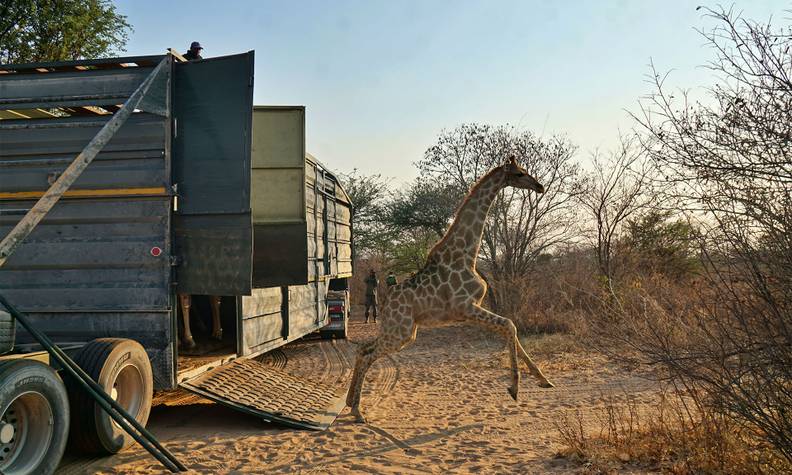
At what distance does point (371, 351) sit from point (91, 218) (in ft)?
10.3

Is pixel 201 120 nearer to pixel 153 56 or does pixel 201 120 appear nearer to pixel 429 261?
pixel 153 56

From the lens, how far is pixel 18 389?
3.74m

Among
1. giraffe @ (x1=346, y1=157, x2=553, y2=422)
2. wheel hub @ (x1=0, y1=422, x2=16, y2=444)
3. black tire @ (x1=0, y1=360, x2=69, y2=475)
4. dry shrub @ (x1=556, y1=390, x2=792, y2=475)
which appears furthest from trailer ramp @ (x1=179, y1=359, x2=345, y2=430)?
dry shrub @ (x1=556, y1=390, x2=792, y2=475)

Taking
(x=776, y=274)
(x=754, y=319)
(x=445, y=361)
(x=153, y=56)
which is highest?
(x=153, y=56)

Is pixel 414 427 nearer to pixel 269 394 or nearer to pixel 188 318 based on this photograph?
pixel 269 394

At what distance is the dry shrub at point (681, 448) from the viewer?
12.9 ft

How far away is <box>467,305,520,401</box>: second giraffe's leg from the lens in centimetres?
633

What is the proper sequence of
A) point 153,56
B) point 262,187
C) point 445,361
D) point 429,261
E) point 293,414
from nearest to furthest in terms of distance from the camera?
point 153,56 < point 293,414 < point 429,261 < point 262,187 < point 445,361

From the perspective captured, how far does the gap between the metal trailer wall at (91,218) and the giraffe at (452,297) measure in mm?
2326

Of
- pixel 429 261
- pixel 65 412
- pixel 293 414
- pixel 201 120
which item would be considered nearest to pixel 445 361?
pixel 429 261

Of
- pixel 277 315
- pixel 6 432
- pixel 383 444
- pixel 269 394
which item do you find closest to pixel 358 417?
pixel 383 444

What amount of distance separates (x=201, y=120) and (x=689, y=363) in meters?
4.56

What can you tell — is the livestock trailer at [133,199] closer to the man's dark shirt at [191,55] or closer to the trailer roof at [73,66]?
the trailer roof at [73,66]

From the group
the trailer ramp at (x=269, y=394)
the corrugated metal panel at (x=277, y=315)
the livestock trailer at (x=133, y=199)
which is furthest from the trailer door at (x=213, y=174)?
the corrugated metal panel at (x=277, y=315)
